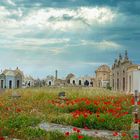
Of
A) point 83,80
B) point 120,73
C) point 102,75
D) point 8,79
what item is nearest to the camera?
point 120,73

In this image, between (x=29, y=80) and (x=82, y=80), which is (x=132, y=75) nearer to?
(x=82, y=80)

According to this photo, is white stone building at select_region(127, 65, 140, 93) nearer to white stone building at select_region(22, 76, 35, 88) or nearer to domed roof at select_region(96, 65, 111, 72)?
domed roof at select_region(96, 65, 111, 72)

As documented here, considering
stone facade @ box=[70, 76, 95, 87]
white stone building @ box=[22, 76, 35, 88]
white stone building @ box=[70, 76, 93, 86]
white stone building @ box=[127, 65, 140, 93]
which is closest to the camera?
white stone building @ box=[127, 65, 140, 93]

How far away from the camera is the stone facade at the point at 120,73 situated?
2021 inches

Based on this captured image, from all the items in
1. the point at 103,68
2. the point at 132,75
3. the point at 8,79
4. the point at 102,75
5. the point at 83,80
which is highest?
the point at 103,68

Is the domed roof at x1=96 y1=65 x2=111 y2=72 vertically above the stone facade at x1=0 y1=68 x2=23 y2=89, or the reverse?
the domed roof at x1=96 y1=65 x2=111 y2=72

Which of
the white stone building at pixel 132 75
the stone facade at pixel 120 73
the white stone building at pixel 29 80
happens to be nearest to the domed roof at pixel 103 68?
the stone facade at pixel 120 73

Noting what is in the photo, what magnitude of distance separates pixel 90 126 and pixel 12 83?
62.8 metres

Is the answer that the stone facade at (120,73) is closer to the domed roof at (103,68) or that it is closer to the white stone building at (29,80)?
the domed roof at (103,68)

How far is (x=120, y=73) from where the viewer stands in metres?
54.7

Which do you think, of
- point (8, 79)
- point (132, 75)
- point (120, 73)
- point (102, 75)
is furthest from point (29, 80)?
point (132, 75)

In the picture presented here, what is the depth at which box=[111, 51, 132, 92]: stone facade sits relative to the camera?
2021 inches

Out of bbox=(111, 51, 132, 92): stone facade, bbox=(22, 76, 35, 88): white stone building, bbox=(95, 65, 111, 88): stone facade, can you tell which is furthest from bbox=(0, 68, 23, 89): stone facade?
bbox=(111, 51, 132, 92): stone facade

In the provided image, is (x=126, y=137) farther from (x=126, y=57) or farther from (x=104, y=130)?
(x=126, y=57)
